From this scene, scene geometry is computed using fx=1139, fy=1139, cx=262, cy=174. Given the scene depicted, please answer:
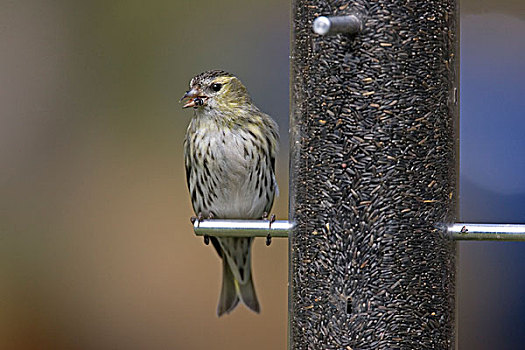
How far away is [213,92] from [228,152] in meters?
0.29

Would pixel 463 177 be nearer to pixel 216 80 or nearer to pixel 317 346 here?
pixel 216 80

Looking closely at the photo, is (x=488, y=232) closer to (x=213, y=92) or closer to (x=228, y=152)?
(x=228, y=152)

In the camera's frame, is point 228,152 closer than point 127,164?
Yes

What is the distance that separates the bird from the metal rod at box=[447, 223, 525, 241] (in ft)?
5.98

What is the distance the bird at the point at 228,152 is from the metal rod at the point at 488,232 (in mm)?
1822

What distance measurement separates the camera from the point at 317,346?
352 centimetres

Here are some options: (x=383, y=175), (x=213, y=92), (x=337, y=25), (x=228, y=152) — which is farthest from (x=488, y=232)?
(x=213, y=92)

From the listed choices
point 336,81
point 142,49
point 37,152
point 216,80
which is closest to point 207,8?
point 142,49

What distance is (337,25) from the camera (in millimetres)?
3312

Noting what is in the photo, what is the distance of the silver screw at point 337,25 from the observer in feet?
10.5

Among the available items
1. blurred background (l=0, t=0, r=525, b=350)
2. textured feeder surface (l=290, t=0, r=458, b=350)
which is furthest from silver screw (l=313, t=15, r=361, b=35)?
blurred background (l=0, t=0, r=525, b=350)

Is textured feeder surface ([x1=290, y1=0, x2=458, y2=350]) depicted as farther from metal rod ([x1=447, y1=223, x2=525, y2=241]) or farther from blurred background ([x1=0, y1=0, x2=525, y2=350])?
blurred background ([x1=0, y1=0, x2=525, y2=350])

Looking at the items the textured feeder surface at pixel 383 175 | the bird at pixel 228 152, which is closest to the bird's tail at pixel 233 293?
the bird at pixel 228 152

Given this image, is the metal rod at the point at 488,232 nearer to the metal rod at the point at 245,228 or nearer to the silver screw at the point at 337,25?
the metal rod at the point at 245,228
